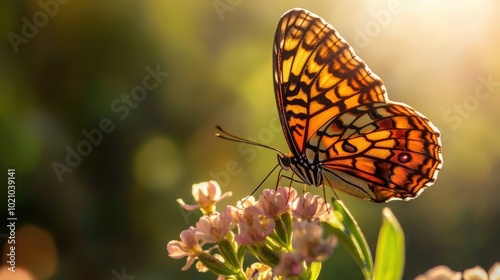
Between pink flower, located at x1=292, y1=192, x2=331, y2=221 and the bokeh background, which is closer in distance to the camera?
pink flower, located at x1=292, y1=192, x2=331, y2=221

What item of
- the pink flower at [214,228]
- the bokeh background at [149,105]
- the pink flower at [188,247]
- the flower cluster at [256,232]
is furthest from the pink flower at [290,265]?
the bokeh background at [149,105]

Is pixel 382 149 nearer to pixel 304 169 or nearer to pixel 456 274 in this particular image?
pixel 304 169

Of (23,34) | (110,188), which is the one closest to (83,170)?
(110,188)

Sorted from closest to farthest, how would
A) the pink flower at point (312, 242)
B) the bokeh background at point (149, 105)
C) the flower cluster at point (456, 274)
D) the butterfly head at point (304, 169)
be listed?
1. the flower cluster at point (456, 274)
2. the pink flower at point (312, 242)
3. the butterfly head at point (304, 169)
4. the bokeh background at point (149, 105)

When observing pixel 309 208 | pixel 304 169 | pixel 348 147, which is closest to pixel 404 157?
pixel 348 147

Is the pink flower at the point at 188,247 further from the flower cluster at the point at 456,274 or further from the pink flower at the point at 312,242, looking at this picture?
the flower cluster at the point at 456,274

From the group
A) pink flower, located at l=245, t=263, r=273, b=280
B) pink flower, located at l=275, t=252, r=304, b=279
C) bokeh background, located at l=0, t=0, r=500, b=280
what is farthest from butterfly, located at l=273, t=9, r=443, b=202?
bokeh background, located at l=0, t=0, r=500, b=280

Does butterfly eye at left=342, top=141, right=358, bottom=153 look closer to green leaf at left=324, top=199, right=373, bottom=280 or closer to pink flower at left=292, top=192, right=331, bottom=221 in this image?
pink flower at left=292, top=192, right=331, bottom=221
